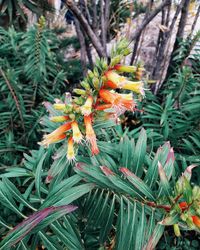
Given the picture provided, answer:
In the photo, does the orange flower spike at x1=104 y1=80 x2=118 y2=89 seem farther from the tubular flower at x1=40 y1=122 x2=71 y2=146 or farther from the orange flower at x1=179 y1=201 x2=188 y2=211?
the orange flower at x1=179 y1=201 x2=188 y2=211

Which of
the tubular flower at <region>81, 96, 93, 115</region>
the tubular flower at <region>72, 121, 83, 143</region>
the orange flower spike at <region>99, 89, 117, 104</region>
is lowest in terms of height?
the tubular flower at <region>72, 121, 83, 143</region>

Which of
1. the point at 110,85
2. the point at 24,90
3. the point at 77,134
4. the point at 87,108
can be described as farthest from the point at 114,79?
the point at 24,90

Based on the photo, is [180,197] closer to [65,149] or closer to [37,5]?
[65,149]

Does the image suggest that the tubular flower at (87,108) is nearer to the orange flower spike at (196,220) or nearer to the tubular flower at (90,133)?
the tubular flower at (90,133)

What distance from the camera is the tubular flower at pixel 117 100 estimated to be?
1.07 meters

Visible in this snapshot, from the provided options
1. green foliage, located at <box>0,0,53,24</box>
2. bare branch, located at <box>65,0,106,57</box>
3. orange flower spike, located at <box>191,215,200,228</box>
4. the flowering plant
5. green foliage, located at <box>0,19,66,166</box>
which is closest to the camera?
orange flower spike, located at <box>191,215,200,228</box>

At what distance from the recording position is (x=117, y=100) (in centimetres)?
109

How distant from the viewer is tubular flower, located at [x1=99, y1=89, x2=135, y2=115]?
1.07 m

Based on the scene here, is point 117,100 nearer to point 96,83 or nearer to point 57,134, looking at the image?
point 96,83

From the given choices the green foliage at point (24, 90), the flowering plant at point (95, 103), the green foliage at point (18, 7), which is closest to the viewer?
the flowering plant at point (95, 103)

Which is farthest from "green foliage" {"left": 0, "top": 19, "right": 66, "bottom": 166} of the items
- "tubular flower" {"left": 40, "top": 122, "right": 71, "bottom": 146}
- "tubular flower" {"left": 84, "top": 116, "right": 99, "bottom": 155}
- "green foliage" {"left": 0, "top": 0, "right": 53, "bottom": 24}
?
"tubular flower" {"left": 84, "top": 116, "right": 99, "bottom": 155}

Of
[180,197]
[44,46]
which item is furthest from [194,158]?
[44,46]

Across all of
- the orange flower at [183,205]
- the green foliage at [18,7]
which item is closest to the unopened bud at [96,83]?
the orange flower at [183,205]

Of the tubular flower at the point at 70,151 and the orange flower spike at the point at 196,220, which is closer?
the orange flower spike at the point at 196,220
